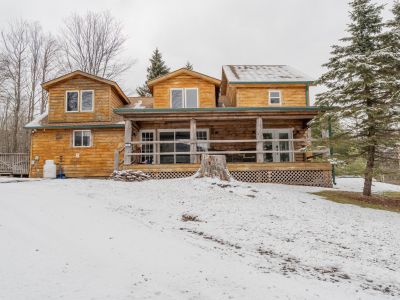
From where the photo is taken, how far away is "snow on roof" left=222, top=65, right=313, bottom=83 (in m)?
15.5

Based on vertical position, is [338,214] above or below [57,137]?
below

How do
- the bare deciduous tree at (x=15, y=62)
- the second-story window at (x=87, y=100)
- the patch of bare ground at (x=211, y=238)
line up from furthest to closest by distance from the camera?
the bare deciduous tree at (x=15, y=62)
the second-story window at (x=87, y=100)
the patch of bare ground at (x=211, y=238)

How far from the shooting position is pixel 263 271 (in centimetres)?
319

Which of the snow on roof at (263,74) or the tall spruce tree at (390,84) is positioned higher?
the snow on roof at (263,74)

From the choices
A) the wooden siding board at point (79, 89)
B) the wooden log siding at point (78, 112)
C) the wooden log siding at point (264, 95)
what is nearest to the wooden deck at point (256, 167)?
the wooden log siding at point (264, 95)

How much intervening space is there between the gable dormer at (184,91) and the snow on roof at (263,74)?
1520 mm

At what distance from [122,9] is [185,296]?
115 feet

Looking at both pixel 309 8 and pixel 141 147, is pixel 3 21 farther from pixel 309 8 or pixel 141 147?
pixel 309 8

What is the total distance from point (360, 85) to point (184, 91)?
361 inches

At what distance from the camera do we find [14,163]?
17.3 metres

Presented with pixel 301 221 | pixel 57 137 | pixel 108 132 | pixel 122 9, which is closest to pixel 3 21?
pixel 122 9

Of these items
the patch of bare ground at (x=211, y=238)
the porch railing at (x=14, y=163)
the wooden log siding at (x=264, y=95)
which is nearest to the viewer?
the patch of bare ground at (x=211, y=238)

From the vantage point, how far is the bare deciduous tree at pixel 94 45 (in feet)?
88.4

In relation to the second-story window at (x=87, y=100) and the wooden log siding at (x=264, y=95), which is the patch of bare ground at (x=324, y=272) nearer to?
the wooden log siding at (x=264, y=95)
